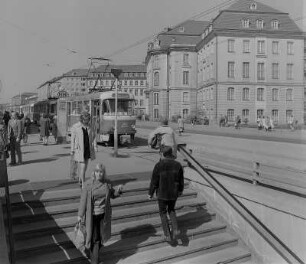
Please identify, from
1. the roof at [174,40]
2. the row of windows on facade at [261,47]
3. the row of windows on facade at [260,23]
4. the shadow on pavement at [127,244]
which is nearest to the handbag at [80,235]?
the shadow on pavement at [127,244]

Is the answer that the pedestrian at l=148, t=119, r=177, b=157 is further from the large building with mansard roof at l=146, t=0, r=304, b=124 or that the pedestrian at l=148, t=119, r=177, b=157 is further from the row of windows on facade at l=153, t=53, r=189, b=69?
the row of windows on facade at l=153, t=53, r=189, b=69

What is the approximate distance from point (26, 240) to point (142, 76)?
429 feet

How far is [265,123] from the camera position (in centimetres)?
3916

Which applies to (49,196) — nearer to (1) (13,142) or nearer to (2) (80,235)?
(2) (80,235)

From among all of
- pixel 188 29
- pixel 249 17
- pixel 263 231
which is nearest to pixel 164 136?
pixel 263 231

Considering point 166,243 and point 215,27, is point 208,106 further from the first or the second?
point 166,243

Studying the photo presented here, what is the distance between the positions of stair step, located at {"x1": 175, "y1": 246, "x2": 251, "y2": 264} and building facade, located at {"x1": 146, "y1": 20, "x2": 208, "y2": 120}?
74.5 metres

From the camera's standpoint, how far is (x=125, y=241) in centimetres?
770

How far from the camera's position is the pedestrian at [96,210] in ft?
21.3

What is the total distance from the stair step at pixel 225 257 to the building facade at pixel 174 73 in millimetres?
74460

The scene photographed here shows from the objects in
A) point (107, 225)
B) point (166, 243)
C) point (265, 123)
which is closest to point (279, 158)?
point (166, 243)

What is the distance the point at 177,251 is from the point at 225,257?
93cm

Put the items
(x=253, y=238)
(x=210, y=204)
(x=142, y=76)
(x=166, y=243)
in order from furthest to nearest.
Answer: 1. (x=142, y=76)
2. (x=210, y=204)
3. (x=253, y=238)
4. (x=166, y=243)

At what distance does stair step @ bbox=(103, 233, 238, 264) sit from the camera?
23.6ft
